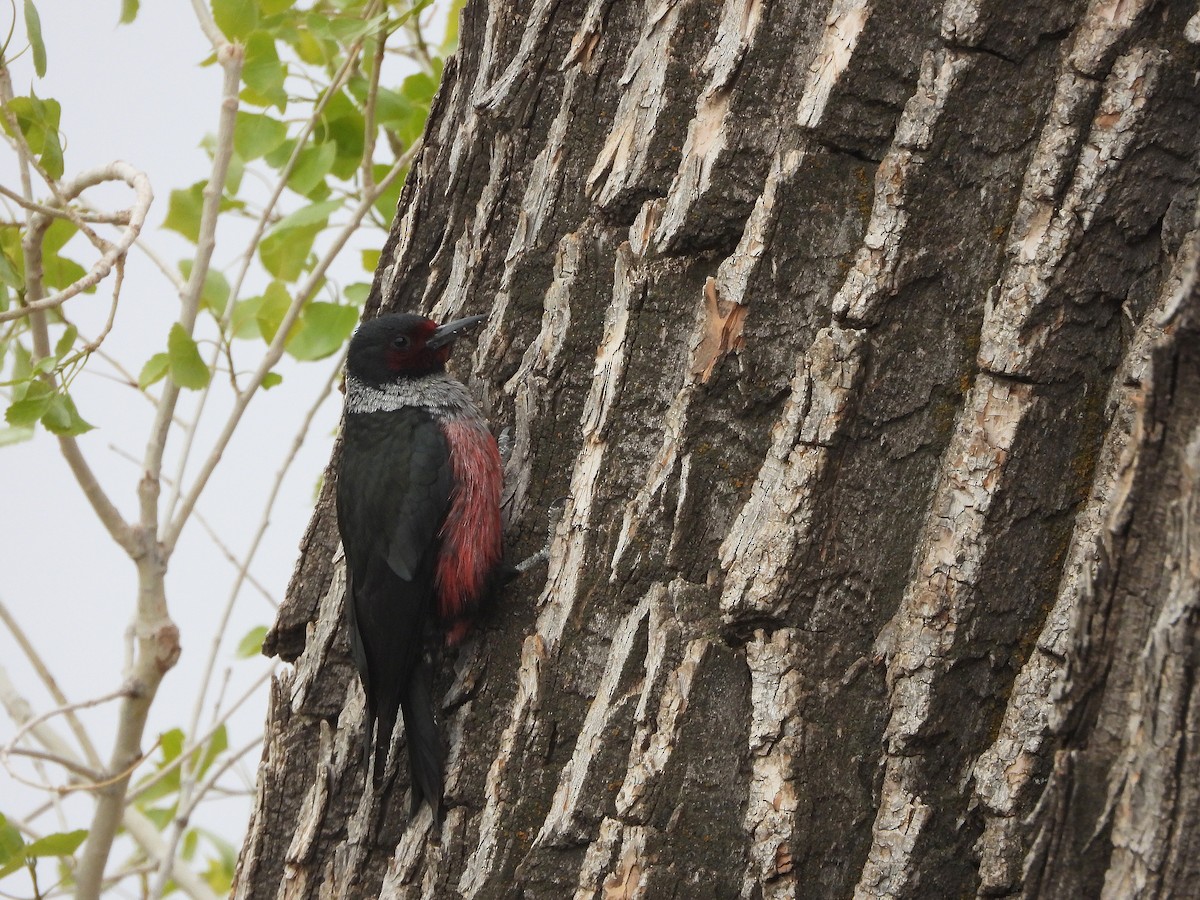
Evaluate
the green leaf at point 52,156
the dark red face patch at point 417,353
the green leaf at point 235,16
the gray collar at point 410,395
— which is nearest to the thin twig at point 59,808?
the gray collar at point 410,395

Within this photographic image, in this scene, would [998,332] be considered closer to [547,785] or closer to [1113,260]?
[1113,260]

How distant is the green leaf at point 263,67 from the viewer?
3216 millimetres

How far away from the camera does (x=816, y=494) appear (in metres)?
2.22

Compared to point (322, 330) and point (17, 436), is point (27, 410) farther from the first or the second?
point (322, 330)

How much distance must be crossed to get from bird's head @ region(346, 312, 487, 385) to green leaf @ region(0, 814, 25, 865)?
5.09 feet

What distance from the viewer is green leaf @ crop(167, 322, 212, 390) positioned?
3.13 metres

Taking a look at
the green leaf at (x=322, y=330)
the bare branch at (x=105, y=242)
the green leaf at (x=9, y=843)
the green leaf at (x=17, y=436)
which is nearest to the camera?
the bare branch at (x=105, y=242)

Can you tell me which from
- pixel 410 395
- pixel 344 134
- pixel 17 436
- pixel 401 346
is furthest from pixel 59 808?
pixel 344 134

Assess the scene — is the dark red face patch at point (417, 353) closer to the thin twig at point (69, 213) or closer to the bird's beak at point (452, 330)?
the bird's beak at point (452, 330)

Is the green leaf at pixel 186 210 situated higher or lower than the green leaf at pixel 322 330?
higher

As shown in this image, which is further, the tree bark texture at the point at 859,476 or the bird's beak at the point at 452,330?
the bird's beak at the point at 452,330

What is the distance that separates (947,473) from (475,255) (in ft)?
4.35

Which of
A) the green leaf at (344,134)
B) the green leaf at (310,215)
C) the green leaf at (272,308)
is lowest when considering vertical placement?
the green leaf at (272,308)

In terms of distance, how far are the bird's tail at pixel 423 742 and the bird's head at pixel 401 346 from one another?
0.85 meters
